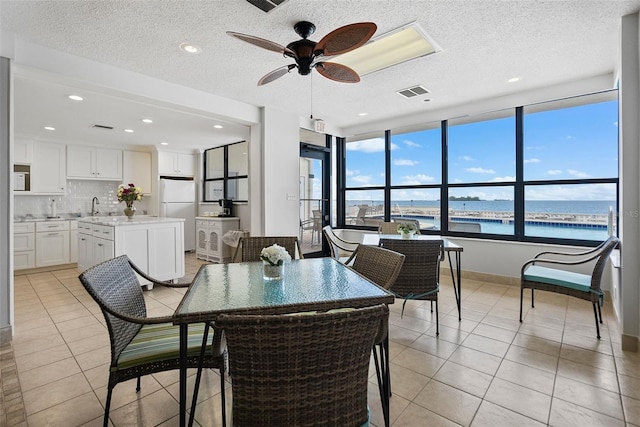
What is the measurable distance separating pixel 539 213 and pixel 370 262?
3.33m

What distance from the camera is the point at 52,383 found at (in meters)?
2.00

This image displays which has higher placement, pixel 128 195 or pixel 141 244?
pixel 128 195

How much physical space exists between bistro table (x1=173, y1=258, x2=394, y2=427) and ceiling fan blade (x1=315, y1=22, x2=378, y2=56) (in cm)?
146

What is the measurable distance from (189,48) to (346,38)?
1706 millimetres

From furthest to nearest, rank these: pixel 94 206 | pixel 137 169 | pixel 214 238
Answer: pixel 137 169 < pixel 94 206 < pixel 214 238

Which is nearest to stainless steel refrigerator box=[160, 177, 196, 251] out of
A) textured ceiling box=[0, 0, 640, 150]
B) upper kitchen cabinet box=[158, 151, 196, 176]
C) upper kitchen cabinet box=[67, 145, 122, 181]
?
upper kitchen cabinet box=[158, 151, 196, 176]

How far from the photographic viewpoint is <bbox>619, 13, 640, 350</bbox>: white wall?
236 centimetres

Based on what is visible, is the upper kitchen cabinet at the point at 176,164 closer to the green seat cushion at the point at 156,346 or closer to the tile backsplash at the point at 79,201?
the tile backsplash at the point at 79,201

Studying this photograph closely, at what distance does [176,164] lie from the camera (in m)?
Result: 7.05

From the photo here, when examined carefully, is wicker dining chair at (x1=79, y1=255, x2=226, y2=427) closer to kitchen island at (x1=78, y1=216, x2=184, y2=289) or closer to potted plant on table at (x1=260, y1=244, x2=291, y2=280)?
potted plant on table at (x1=260, y1=244, x2=291, y2=280)

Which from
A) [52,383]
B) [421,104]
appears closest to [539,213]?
[421,104]

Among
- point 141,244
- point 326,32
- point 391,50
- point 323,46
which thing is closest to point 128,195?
point 141,244

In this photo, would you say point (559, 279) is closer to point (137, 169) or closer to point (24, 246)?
point (24, 246)

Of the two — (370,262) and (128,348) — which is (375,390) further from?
(128,348)
